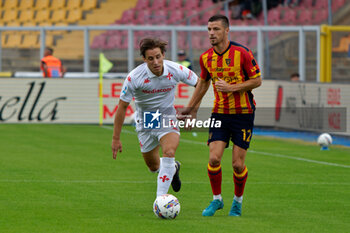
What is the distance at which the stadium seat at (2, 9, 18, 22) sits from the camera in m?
Result: 33.7

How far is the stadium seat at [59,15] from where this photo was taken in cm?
3312

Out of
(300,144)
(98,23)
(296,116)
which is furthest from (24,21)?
(300,144)

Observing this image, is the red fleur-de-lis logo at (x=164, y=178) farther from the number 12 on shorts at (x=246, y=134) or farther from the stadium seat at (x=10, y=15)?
the stadium seat at (x=10, y=15)

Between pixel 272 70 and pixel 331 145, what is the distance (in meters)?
5.73

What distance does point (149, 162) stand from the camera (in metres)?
9.21

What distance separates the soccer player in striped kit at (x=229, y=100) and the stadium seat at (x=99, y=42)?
48.4 ft

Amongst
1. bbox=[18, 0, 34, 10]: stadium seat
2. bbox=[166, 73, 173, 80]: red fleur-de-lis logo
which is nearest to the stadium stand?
bbox=[18, 0, 34, 10]: stadium seat

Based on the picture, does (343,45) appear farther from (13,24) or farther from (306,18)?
(13,24)

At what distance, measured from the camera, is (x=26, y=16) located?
33781mm

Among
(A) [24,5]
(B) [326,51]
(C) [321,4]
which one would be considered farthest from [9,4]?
(B) [326,51]

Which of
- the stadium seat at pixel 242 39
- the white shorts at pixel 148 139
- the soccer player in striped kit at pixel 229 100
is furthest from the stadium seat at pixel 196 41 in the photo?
the soccer player in striped kit at pixel 229 100

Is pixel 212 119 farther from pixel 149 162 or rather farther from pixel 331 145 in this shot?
pixel 331 145

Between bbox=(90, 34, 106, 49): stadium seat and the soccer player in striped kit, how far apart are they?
14768mm

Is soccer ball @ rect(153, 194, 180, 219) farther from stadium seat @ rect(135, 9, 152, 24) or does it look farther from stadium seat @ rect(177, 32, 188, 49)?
stadium seat @ rect(135, 9, 152, 24)
